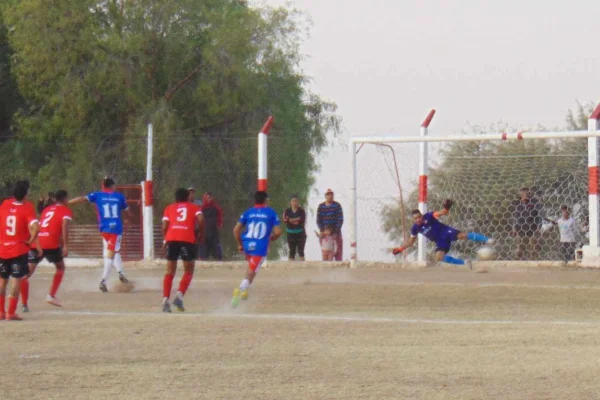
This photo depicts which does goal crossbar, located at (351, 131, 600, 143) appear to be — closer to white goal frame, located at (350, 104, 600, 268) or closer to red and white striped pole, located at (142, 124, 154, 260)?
white goal frame, located at (350, 104, 600, 268)

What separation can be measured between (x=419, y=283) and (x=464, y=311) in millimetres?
4673

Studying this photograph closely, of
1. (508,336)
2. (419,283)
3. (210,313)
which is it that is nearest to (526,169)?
(419,283)

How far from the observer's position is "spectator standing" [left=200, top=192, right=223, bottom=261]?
25.7 meters

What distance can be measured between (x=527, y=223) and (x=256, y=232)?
322 inches

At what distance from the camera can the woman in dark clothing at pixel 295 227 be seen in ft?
80.5

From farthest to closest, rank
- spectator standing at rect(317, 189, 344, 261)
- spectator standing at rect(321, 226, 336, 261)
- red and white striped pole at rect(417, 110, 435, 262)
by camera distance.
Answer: spectator standing at rect(321, 226, 336, 261)
spectator standing at rect(317, 189, 344, 261)
red and white striped pole at rect(417, 110, 435, 262)

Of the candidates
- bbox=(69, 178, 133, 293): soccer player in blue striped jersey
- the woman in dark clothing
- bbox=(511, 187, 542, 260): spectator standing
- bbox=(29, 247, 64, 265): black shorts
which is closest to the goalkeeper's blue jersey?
bbox=(511, 187, 542, 260): spectator standing

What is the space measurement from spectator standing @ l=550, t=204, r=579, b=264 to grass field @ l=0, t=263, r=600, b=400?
344cm

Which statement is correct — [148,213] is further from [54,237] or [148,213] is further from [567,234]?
[567,234]

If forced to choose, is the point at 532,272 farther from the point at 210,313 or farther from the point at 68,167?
the point at 68,167

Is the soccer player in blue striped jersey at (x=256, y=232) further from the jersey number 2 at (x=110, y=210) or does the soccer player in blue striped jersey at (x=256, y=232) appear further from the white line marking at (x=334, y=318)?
the jersey number 2 at (x=110, y=210)

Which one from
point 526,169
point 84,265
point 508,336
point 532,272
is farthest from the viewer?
point 84,265

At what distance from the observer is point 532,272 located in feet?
72.1

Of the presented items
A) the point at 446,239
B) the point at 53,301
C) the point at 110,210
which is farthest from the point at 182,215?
the point at 446,239
